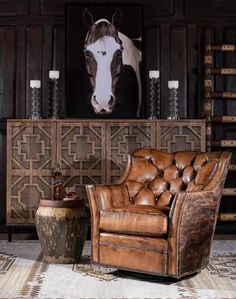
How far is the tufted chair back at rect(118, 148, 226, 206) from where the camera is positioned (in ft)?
14.7

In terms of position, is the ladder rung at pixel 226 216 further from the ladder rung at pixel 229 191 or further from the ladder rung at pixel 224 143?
the ladder rung at pixel 224 143

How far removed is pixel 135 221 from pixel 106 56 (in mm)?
2638

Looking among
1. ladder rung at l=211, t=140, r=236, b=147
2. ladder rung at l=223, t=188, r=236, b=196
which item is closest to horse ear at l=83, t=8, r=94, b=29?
ladder rung at l=211, t=140, r=236, b=147

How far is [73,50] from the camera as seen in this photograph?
6.14 m

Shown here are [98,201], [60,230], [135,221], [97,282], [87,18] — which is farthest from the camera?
[87,18]

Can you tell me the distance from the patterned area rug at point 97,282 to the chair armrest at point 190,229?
0.14m

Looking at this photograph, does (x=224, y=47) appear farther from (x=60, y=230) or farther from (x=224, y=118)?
(x=60, y=230)

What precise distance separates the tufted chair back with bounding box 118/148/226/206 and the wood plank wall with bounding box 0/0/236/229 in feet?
5.23

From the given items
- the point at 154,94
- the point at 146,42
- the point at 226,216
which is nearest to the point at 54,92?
the point at 154,94

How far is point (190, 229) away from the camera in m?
3.99

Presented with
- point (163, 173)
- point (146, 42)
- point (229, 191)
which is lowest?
point (229, 191)

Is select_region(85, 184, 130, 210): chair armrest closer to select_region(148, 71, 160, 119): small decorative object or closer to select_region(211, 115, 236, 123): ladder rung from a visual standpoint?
select_region(148, 71, 160, 119): small decorative object

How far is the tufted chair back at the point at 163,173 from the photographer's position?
448 cm

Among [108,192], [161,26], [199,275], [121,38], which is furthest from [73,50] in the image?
[199,275]
